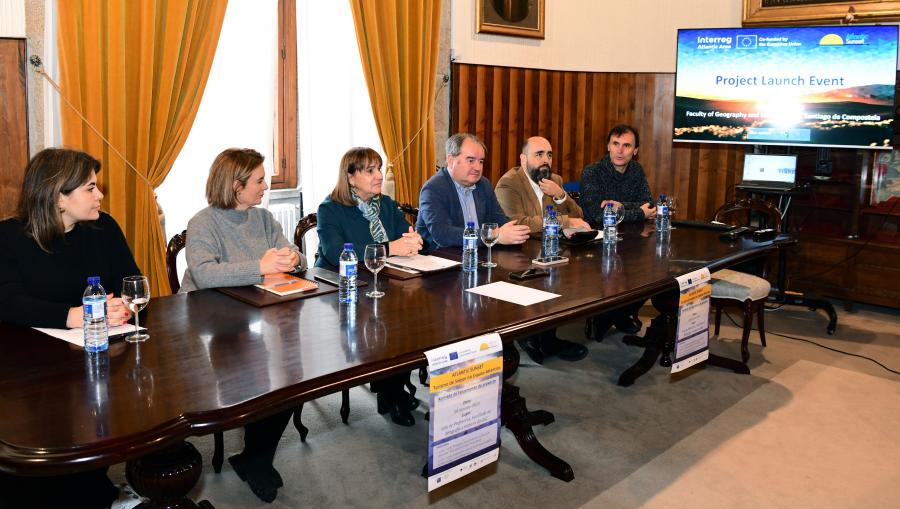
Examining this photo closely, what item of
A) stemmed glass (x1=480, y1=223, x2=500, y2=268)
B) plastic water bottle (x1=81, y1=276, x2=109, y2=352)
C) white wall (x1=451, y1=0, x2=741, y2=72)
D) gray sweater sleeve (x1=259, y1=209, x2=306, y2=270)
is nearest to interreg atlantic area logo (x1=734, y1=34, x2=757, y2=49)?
white wall (x1=451, y1=0, x2=741, y2=72)

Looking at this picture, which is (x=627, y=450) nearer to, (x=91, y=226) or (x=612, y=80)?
(x=91, y=226)

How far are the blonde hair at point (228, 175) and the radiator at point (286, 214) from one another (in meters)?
1.69

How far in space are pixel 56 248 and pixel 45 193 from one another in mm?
171

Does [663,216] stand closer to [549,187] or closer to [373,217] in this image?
[549,187]

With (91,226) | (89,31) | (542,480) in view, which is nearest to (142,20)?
(89,31)

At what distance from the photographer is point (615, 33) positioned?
604 centimetres

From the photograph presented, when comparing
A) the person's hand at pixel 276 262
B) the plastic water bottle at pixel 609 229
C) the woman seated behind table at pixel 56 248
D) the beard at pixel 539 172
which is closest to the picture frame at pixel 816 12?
the beard at pixel 539 172

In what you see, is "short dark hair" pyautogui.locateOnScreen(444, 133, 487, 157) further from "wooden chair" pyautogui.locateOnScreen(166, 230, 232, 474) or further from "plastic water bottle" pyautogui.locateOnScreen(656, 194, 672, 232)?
"wooden chair" pyautogui.locateOnScreen(166, 230, 232, 474)

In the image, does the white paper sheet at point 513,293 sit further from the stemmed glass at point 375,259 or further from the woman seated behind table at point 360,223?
the woman seated behind table at point 360,223

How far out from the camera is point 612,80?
6.11 m

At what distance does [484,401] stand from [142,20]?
267 centimetres

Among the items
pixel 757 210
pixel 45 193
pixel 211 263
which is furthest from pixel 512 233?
pixel 757 210

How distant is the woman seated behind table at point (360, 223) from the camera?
3230mm

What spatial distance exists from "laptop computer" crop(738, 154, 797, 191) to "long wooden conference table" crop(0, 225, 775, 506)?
8.53 ft
